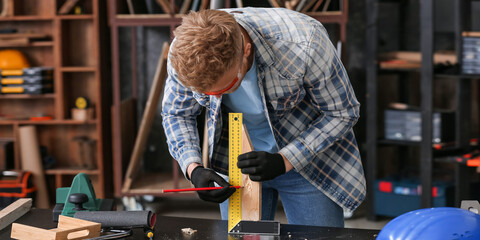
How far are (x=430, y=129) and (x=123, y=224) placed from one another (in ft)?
8.33

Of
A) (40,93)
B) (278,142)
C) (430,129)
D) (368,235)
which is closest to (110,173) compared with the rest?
(40,93)

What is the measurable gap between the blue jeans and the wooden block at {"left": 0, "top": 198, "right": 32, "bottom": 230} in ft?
2.67

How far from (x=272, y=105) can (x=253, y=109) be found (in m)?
0.07

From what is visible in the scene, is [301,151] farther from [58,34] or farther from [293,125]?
[58,34]

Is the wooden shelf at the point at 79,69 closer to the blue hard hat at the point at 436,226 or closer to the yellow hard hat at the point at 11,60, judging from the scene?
the yellow hard hat at the point at 11,60

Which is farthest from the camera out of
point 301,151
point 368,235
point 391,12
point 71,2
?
point 391,12

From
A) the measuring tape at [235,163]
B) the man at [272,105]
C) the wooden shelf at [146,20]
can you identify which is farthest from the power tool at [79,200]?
the wooden shelf at [146,20]

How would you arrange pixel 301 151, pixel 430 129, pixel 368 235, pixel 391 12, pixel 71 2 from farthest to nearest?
1. pixel 391 12
2. pixel 71 2
3. pixel 430 129
4. pixel 301 151
5. pixel 368 235

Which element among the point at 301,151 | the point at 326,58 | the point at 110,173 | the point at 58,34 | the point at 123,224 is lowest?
the point at 110,173

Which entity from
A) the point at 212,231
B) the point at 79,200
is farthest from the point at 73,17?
the point at 212,231

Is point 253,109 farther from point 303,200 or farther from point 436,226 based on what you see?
point 436,226

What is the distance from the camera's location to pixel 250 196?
1.81 m

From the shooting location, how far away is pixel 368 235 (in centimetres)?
171

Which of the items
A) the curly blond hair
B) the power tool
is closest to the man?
the curly blond hair
